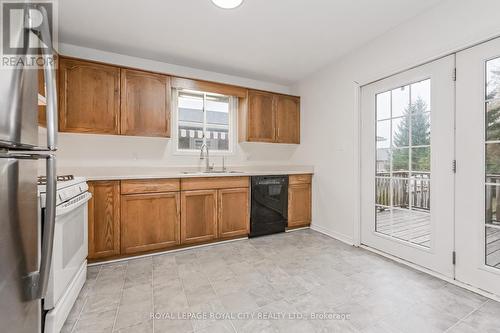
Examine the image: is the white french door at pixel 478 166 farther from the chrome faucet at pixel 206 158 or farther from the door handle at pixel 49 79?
the chrome faucet at pixel 206 158

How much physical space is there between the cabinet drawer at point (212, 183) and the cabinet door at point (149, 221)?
172 millimetres

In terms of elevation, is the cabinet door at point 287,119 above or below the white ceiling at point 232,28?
below

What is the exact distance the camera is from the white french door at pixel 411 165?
6.84 feet

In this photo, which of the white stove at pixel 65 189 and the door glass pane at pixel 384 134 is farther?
the door glass pane at pixel 384 134

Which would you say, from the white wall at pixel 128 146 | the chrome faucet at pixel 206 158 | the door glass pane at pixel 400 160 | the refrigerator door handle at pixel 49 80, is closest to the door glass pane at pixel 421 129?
the door glass pane at pixel 400 160

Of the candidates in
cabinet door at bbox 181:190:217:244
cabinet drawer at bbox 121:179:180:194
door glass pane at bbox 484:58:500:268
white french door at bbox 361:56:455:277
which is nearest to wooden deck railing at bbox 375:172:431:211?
white french door at bbox 361:56:455:277

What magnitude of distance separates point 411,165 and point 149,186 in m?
2.87

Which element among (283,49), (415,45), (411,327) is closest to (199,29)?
(283,49)

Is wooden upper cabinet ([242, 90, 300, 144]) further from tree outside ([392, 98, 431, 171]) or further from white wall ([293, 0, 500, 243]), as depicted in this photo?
tree outside ([392, 98, 431, 171])

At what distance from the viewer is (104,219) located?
2.41m

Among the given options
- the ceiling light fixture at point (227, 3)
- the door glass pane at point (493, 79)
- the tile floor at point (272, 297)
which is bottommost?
the tile floor at point (272, 297)

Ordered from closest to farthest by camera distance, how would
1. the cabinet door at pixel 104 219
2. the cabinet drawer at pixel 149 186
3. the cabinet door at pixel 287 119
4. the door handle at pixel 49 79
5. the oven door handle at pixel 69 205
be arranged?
1. the door handle at pixel 49 79
2. the oven door handle at pixel 69 205
3. the cabinet door at pixel 104 219
4. the cabinet drawer at pixel 149 186
5. the cabinet door at pixel 287 119

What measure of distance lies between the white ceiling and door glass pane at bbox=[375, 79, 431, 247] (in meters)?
0.80

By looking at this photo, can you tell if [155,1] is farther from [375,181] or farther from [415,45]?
[375,181]
